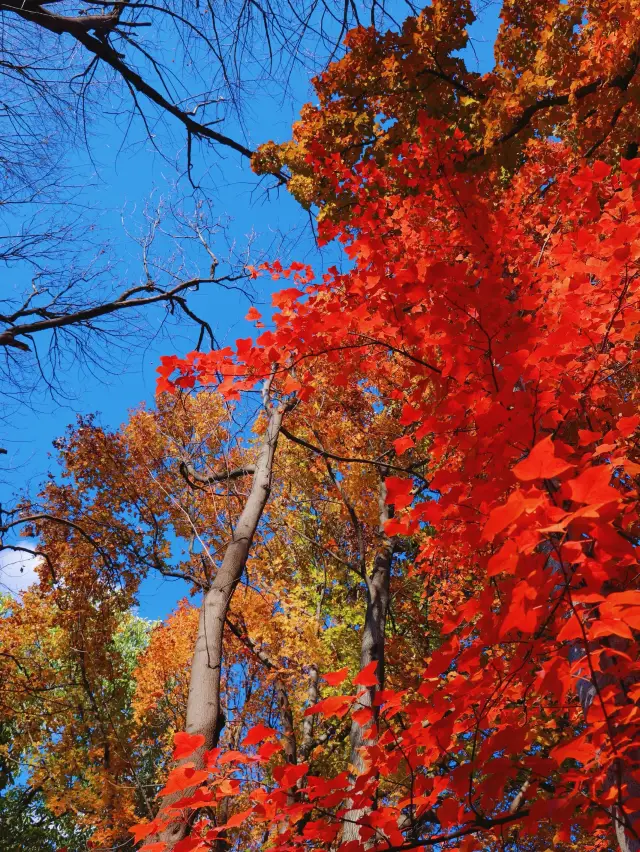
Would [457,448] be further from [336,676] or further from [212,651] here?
[212,651]

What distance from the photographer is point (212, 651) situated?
13.5 feet

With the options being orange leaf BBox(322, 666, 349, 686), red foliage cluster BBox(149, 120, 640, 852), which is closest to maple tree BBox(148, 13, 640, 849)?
red foliage cluster BBox(149, 120, 640, 852)

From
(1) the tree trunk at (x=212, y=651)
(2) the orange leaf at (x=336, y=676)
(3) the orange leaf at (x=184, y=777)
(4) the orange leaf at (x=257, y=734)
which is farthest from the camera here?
(1) the tree trunk at (x=212, y=651)

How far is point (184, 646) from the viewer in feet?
40.0

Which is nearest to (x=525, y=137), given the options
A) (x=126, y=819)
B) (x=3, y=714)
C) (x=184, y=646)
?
(x=184, y=646)

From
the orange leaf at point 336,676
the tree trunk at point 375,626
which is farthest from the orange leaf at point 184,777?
the tree trunk at point 375,626

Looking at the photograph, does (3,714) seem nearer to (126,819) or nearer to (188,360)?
(126,819)

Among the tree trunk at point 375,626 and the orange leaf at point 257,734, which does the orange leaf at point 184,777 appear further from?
the tree trunk at point 375,626

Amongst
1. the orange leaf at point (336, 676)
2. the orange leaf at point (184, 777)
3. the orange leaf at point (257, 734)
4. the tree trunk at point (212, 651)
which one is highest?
the tree trunk at point (212, 651)

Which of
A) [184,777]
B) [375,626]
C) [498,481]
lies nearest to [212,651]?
[184,777]

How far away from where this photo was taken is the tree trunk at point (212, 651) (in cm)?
349

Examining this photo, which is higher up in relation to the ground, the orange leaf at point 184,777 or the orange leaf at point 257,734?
the orange leaf at point 257,734

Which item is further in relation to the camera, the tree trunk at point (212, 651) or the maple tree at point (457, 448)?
the tree trunk at point (212, 651)

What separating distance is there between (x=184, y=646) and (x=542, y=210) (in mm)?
11446
